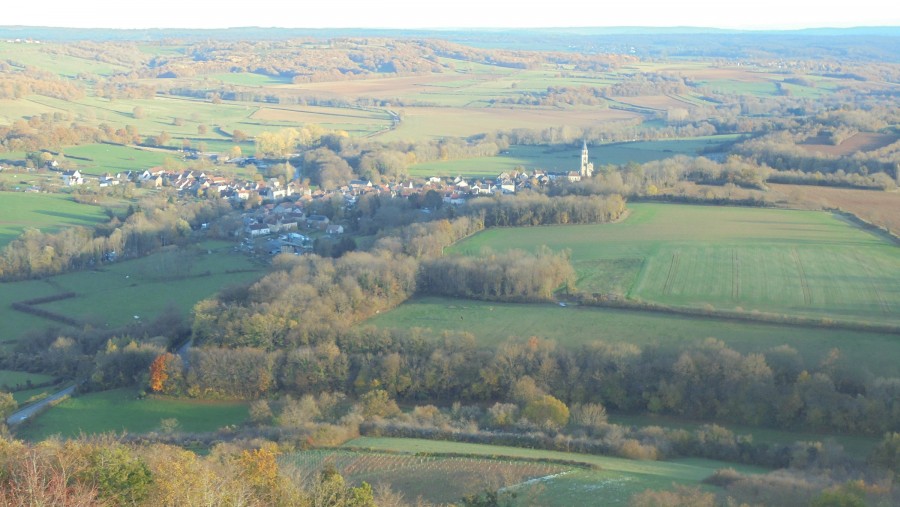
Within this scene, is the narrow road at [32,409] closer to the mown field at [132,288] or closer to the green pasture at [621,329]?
Result: the mown field at [132,288]

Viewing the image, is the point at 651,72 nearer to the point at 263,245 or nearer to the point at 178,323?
the point at 263,245

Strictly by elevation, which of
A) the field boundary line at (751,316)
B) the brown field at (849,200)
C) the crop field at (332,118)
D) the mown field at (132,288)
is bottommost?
the mown field at (132,288)

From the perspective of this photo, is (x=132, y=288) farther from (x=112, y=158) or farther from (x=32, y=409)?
(x=112, y=158)

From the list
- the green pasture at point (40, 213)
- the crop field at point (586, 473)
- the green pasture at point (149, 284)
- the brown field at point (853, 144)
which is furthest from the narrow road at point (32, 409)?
the brown field at point (853, 144)

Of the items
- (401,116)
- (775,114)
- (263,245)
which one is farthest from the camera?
(401,116)

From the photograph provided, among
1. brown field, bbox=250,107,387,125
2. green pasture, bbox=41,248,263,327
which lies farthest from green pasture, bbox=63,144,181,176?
green pasture, bbox=41,248,263,327

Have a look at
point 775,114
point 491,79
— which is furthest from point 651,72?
point 775,114

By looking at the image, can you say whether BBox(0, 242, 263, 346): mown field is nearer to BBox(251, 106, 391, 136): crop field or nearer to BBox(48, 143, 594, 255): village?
BBox(48, 143, 594, 255): village
